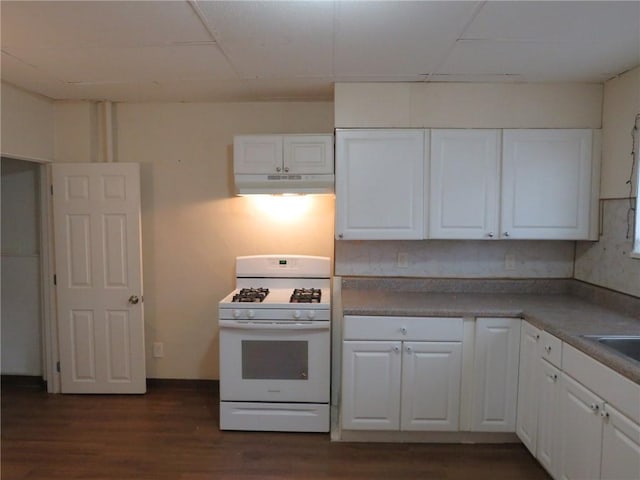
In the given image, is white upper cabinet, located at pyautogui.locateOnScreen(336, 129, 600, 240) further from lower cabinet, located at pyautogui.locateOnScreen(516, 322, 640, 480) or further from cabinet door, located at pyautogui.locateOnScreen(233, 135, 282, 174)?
lower cabinet, located at pyautogui.locateOnScreen(516, 322, 640, 480)

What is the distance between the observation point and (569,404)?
74.5 inches

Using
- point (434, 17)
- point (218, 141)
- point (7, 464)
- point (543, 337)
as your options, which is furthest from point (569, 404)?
point (7, 464)

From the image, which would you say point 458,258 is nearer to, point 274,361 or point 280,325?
point 280,325

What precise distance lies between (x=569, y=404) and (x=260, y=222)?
7.61ft

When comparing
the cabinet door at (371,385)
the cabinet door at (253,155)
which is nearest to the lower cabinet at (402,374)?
the cabinet door at (371,385)

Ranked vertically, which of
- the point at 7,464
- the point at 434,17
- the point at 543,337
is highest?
the point at 434,17

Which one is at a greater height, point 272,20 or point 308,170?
point 272,20

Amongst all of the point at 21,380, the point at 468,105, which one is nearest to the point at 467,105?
the point at 468,105

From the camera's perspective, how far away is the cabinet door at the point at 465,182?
8.68ft

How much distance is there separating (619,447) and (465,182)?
1.66 meters

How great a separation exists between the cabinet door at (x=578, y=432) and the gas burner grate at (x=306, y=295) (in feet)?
4.92

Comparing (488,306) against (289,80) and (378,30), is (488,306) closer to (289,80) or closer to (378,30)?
(378,30)

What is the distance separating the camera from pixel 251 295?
2789 millimetres

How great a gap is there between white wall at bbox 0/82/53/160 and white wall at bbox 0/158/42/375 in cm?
29
